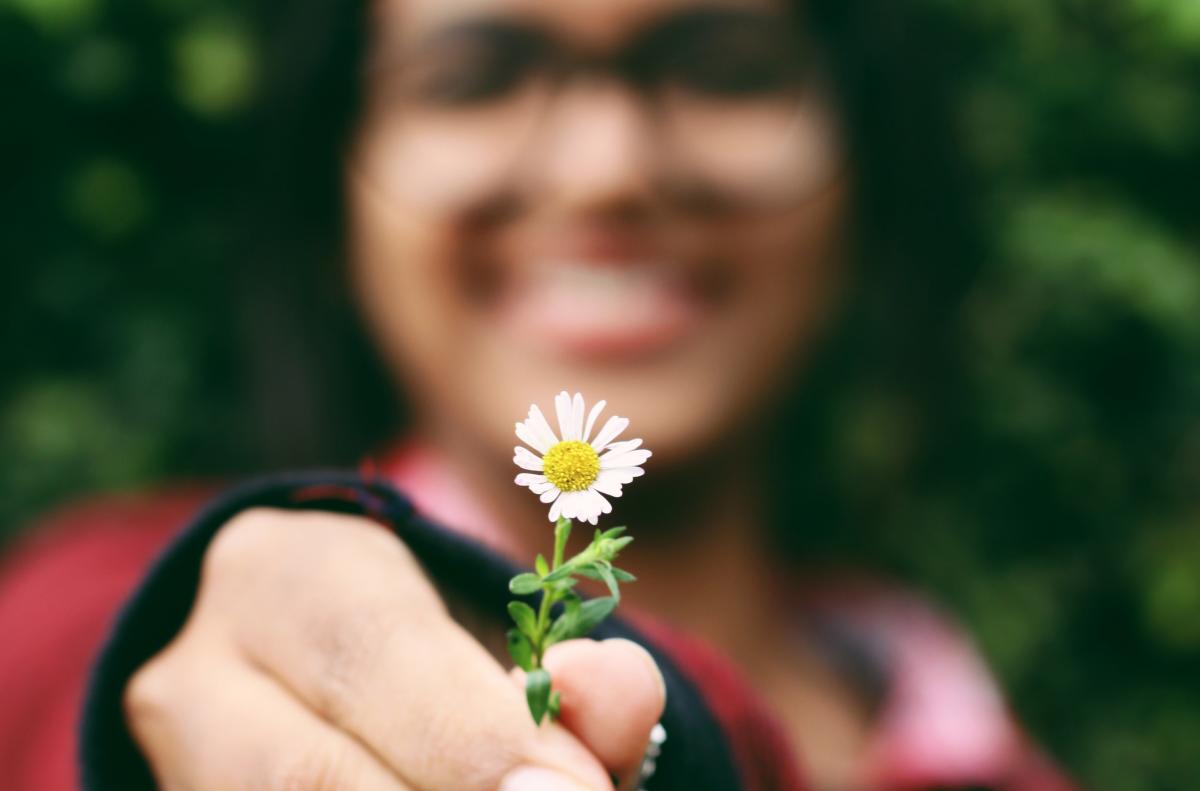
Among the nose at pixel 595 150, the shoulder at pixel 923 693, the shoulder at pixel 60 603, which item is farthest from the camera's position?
the shoulder at pixel 923 693

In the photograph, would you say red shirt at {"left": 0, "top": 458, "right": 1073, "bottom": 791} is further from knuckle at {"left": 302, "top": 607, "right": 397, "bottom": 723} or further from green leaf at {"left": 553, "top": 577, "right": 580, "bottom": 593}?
green leaf at {"left": 553, "top": 577, "right": 580, "bottom": 593}

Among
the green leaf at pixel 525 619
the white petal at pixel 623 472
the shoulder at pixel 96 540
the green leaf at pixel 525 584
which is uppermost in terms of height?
the shoulder at pixel 96 540

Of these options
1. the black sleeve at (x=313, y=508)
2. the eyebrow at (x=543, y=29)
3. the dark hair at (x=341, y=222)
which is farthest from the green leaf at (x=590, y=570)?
the dark hair at (x=341, y=222)

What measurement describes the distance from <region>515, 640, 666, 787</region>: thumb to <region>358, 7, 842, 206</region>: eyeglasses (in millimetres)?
1067

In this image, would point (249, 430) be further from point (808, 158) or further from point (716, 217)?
point (808, 158)

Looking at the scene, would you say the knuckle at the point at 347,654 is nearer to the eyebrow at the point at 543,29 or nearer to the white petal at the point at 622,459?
the white petal at the point at 622,459

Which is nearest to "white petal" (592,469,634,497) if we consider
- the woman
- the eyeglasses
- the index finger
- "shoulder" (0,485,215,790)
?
the index finger

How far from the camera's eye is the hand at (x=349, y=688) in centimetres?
49

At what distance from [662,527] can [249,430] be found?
0.69 m

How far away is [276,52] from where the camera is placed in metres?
1.65

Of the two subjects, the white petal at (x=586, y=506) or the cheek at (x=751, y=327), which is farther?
the cheek at (x=751, y=327)

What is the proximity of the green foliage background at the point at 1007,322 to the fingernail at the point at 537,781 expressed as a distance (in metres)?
1.38

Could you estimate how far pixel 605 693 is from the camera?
1.57ft

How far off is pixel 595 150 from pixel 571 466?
105cm
